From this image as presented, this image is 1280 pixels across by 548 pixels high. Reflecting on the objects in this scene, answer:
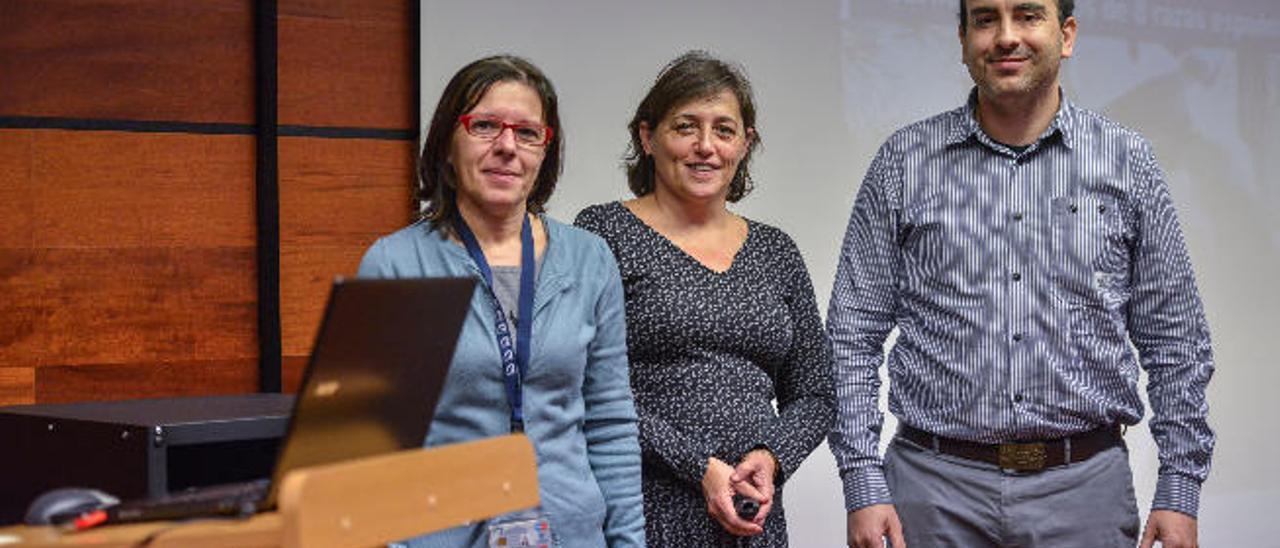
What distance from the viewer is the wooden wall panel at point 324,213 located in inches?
140

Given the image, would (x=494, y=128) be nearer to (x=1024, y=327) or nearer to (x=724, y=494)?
(x=724, y=494)

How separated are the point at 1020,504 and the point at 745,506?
17.6 inches

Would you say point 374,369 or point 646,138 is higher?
point 646,138

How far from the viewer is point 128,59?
3.35 meters

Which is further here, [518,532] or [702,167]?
[702,167]

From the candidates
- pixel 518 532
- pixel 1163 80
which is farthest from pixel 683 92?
pixel 1163 80

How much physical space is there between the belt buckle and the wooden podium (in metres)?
1.25

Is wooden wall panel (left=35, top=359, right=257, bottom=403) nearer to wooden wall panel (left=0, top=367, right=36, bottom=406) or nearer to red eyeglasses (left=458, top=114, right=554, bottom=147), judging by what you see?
wooden wall panel (left=0, top=367, right=36, bottom=406)

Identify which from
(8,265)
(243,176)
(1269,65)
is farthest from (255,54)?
(1269,65)

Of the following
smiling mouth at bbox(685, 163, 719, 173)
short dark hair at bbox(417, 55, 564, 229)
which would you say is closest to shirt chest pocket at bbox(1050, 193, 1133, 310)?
smiling mouth at bbox(685, 163, 719, 173)

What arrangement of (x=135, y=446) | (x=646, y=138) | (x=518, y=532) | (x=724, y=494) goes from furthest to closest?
1. (x=646, y=138)
2. (x=724, y=494)
3. (x=518, y=532)
4. (x=135, y=446)

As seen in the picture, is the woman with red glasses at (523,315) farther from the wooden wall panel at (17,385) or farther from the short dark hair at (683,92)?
the wooden wall panel at (17,385)

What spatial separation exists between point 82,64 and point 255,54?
1.21 feet

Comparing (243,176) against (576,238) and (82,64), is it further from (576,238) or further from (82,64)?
(576,238)
